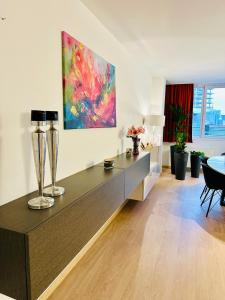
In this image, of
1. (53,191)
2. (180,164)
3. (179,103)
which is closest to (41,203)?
(53,191)

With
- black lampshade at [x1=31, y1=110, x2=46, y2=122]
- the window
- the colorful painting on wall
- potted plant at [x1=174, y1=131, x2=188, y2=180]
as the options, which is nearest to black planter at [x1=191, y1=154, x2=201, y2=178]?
potted plant at [x1=174, y1=131, x2=188, y2=180]

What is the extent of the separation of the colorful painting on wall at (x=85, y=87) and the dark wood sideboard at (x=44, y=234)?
66 cm

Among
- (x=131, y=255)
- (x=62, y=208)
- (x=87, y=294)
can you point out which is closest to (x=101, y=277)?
(x=87, y=294)

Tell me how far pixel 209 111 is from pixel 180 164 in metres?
1.98

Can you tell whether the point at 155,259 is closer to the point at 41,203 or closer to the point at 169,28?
the point at 41,203

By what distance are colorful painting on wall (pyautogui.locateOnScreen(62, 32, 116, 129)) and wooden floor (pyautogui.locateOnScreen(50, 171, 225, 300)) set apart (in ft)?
4.66

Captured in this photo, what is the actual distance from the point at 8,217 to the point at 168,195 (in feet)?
11.6

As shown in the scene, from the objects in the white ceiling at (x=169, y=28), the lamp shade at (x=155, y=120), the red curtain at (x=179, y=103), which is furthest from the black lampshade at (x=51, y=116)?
the red curtain at (x=179, y=103)

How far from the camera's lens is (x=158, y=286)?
192 cm

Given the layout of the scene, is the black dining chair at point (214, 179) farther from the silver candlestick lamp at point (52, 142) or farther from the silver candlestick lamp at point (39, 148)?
the silver candlestick lamp at point (39, 148)

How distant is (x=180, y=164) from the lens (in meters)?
5.29

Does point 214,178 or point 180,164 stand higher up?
point 214,178

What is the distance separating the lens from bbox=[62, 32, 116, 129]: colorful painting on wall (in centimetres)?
187

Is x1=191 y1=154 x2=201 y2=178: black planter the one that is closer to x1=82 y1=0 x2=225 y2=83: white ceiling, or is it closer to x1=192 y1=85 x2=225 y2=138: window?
x1=192 y1=85 x2=225 y2=138: window
